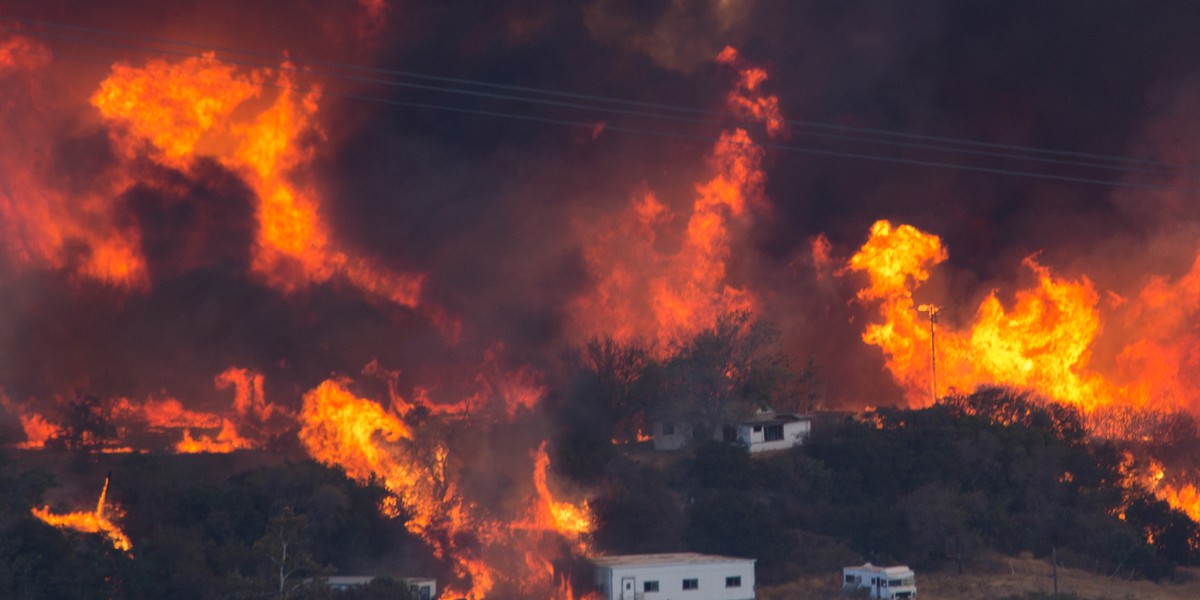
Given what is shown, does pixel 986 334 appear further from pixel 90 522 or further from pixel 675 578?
pixel 90 522

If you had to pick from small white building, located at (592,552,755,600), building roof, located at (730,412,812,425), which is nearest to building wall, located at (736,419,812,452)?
building roof, located at (730,412,812,425)

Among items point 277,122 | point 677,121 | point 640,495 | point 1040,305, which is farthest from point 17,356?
point 1040,305

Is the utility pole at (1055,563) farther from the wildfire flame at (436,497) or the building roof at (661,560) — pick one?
the wildfire flame at (436,497)

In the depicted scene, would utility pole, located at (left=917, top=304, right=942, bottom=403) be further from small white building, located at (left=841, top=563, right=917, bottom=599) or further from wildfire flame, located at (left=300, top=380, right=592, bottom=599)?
wildfire flame, located at (left=300, top=380, right=592, bottom=599)

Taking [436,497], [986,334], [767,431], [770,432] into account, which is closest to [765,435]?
[767,431]

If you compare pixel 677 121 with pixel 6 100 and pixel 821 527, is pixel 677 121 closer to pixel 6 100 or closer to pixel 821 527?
pixel 821 527
